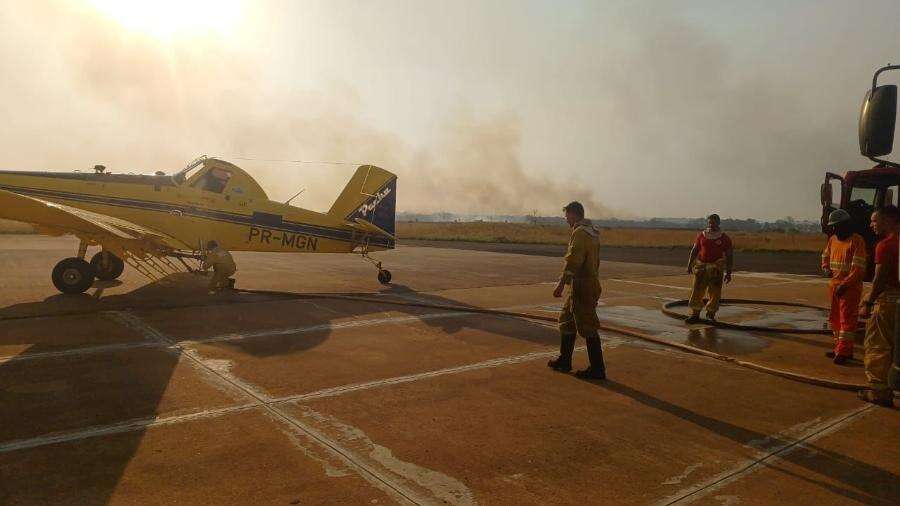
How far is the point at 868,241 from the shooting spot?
26.8ft

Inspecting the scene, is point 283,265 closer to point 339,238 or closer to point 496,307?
point 339,238

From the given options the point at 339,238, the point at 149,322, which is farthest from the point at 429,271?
the point at 149,322

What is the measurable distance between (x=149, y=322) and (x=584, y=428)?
21.8ft

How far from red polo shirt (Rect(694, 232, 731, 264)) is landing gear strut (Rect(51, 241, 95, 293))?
11380mm

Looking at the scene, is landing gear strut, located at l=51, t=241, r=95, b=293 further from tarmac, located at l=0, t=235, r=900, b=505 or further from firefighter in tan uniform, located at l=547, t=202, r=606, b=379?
firefighter in tan uniform, located at l=547, t=202, r=606, b=379

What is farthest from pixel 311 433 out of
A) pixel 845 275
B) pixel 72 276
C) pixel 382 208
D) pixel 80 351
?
pixel 382 208

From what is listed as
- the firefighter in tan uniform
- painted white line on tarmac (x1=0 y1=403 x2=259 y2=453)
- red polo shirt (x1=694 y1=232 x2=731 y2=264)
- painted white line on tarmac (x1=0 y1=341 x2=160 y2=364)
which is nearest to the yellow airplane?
painted white line on tarmac (x1=0 y1=341 x2=160 y2=364)

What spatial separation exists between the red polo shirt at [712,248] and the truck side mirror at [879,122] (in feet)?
13.7

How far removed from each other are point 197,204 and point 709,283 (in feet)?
35.2

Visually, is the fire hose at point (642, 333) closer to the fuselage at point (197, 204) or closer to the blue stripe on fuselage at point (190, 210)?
the fuselage at point (197, 204)

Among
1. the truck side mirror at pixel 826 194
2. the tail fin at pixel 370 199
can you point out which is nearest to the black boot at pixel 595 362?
the truck side mirror at pixel 826 194

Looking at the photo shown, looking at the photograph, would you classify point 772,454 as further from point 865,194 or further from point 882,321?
point 865,194

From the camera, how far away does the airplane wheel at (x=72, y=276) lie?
9.81 metres

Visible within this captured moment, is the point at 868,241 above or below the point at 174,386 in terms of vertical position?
above
